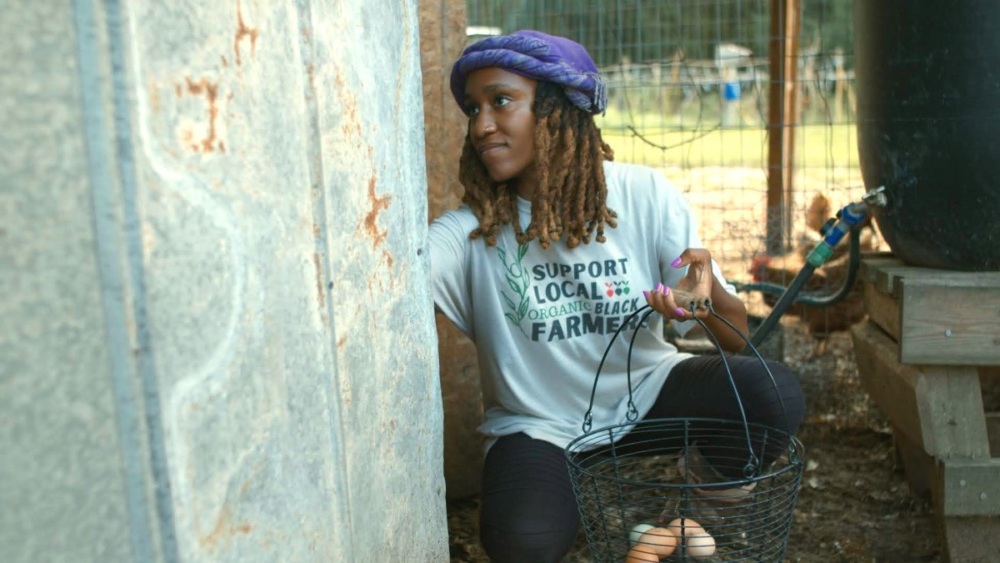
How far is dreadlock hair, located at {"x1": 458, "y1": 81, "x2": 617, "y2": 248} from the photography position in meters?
2.49

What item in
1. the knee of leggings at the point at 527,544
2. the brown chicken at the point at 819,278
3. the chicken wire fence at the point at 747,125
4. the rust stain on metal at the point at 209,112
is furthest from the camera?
the chicken wire fence at the point at 747,125

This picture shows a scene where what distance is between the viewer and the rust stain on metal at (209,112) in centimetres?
118

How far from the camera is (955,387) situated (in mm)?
2797

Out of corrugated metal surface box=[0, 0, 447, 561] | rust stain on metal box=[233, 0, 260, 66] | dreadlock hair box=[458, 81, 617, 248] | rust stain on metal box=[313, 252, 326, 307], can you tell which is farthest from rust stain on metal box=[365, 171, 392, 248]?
dreadlock hair box=[458, 81, 617, 248]

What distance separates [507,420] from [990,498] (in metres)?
1.26

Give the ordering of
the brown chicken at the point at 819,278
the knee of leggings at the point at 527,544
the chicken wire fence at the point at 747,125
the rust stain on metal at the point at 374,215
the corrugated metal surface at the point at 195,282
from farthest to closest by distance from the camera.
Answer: the chicken wire fence at the point at 747,125 < the brown chicken at the point at 819,278 < the knee of leggings at the point at 527,544 < the rust stain on metal at the point at 374,215 < the corrugated metal surface at the point at 195,282

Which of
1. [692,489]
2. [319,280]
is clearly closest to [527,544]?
[692,489]

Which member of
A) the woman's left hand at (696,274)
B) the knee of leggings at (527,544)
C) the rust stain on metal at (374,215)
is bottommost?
the knee of leggings at (527,544)

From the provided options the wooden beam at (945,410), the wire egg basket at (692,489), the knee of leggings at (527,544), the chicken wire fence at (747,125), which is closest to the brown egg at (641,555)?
the wire egg basket at (692,489)

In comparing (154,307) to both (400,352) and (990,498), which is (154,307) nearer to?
(400,352)

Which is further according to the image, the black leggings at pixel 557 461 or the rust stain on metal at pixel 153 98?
the black leggings at pixel 557 461

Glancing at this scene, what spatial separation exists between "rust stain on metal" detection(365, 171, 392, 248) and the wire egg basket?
617mm

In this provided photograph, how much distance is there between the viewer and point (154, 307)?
1123mm

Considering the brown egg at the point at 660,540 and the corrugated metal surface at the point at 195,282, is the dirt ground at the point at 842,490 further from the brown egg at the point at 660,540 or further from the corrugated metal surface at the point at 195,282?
the corrugated metal surface at the point at 195,282
